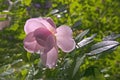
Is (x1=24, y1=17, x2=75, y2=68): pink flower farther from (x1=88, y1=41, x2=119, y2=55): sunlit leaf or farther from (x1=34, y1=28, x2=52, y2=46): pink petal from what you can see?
(x1=88, y1=41, x2=119, y2=55): sunlit leaf

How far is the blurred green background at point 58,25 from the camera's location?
937 mm

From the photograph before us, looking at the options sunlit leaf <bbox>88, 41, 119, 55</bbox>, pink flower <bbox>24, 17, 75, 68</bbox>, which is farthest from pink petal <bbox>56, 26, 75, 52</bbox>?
sunlit leaf <bbox>88, 41, 119, 55</bbox>

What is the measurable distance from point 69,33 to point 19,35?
6.71 ft

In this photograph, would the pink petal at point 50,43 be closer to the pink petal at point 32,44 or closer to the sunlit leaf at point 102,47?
the pink petal at point 32,44

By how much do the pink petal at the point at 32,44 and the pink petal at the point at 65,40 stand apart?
0.14 feet

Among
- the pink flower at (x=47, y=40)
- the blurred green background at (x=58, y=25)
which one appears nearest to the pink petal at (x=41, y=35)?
the pink flower at (x=47, y=40)

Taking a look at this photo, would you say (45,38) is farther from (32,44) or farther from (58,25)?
(58,25)

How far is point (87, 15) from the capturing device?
3457 mm

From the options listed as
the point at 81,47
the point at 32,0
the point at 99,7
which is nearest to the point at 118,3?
the point at 99,7

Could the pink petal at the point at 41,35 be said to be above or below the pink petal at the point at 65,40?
above

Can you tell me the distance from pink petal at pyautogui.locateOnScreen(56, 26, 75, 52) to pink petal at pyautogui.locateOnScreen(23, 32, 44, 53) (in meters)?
0.04

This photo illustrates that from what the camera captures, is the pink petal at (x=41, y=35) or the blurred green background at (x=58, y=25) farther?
the blurred green background at (x=58, y=25)

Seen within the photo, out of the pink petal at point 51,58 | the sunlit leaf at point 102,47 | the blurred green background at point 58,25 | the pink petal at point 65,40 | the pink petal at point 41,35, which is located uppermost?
the pink petal at point 41,35

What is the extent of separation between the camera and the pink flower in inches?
32.6
